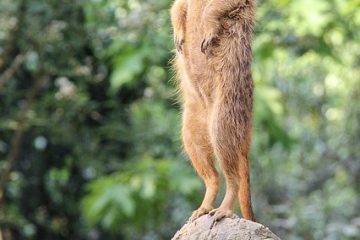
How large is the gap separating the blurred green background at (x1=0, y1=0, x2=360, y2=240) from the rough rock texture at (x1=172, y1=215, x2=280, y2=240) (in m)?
2.78

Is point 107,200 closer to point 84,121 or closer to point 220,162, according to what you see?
point 84,121

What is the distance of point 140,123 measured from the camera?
8352 mm

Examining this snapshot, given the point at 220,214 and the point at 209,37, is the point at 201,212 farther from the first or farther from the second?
the point at 209,37

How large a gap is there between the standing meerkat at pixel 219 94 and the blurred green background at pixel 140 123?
218 cm

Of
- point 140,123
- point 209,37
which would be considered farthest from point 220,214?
point 140,123

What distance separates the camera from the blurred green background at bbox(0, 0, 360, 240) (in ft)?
23.1

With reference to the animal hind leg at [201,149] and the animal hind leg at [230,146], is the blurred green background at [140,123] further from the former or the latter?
the animal hind leg at [230,146]

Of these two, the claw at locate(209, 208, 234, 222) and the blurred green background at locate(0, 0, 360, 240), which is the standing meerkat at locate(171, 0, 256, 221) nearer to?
the claw at locate(209, 208, 234, 222)

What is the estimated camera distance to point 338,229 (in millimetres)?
8188

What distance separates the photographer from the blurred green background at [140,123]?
7043mm

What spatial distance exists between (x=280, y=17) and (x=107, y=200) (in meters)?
1.67

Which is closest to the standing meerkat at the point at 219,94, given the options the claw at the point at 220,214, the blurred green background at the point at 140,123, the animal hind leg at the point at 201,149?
the animal hind leg at the point at 201,149

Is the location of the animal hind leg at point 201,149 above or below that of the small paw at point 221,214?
above

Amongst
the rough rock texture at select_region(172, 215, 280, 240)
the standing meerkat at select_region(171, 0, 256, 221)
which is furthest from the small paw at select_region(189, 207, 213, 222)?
the rough rock texture at select_region(172, 215, 280, 240)
